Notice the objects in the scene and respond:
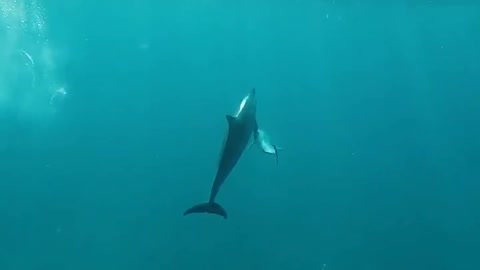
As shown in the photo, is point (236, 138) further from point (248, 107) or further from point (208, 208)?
point (208, 208)

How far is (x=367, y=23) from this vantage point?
5191cm

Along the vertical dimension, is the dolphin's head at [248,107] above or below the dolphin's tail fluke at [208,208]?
above

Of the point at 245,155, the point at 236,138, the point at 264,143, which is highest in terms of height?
the point at 245,155

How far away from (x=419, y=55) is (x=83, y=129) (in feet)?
159

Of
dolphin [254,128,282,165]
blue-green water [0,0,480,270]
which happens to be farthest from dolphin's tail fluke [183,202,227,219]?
blue-green water [0,0,480,270]

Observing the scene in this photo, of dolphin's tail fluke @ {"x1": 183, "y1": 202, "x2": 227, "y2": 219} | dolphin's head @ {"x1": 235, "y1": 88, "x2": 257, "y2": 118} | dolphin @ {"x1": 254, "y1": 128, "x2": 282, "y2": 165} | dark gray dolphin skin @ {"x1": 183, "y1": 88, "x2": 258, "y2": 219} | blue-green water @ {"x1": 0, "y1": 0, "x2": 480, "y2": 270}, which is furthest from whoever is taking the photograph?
blue-green water @ {"x1": 0, "y1": 0, "x2": 480, "y2": 270}

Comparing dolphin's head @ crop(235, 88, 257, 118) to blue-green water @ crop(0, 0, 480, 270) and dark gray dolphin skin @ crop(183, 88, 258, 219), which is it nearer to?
dark gray dolphin skin @ crop(183, 88, 258, 219)

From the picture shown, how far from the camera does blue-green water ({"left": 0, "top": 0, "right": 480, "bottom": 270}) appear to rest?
23.3 metres

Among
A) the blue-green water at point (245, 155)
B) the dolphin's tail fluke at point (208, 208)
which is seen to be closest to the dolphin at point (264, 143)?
the dolphin's tail fluke at point (208, 208)

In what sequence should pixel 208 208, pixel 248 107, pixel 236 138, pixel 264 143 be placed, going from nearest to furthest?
pixel 236 138 → pixel 248 107 → pixel 264 143 → pixel 208 208

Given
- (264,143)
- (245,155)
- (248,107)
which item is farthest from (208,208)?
(245,155)

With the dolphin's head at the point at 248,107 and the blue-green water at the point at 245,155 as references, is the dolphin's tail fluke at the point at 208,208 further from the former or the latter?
the blue-green water at the point at 245,155

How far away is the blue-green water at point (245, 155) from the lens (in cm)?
2333

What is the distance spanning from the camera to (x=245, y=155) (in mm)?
31625
